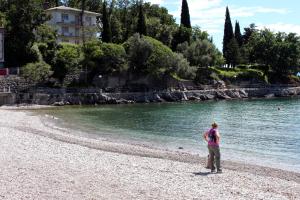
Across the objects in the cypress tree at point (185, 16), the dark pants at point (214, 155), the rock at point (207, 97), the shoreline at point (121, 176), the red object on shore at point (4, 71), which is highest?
the cypress tree at point (185, 16)

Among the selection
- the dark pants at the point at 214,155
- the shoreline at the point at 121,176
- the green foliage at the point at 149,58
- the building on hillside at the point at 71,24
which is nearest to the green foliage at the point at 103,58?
the green foliage at the point at 149,58

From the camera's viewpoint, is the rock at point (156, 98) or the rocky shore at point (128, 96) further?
the rock at point (156, 98)

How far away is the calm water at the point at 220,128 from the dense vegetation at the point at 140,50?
1037 inches

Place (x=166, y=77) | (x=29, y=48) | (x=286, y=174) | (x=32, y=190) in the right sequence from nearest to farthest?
(x=32, y=190) → (x=286, y=174) → (x=29, y=48) → (x=166, y=77)

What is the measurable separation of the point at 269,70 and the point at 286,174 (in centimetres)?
10547

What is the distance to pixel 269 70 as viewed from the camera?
126 meters

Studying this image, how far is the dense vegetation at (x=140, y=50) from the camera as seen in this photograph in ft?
273

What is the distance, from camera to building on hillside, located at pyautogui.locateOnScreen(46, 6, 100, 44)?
108188mm

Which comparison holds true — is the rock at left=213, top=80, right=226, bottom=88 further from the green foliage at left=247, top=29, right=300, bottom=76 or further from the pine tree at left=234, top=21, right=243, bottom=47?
the pine tree at left=234, top=21, right=243, bottom=47

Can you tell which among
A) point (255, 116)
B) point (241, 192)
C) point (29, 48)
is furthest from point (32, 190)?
point (29, 48)

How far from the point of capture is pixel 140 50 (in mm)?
92062

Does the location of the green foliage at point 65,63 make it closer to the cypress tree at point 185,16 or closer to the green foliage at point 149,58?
the green foliage at point 149,58

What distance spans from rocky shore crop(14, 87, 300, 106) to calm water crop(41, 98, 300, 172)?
57.9 feet

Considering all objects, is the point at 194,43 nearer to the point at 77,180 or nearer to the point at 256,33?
the point at 256,33
